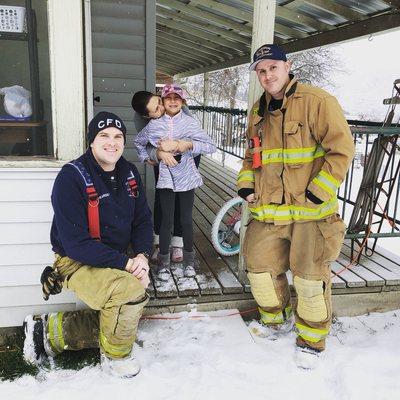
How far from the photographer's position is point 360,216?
132 inches

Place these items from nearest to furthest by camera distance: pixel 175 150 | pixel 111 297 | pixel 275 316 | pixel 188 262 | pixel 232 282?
pixel 111 297
pixel 275 316
pixel 175 150
pixel 232 282
pixel 188 262

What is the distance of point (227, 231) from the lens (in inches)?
145

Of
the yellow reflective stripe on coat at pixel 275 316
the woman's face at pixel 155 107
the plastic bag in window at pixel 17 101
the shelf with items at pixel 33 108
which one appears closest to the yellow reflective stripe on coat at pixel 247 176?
the woman's face at pixel 155 107

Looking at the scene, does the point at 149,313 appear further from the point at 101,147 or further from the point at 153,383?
the point at 101,147

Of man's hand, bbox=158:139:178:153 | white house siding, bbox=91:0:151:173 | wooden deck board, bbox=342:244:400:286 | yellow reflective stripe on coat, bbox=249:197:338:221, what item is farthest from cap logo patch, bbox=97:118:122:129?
wooden deck board, bbox=342:244:400:286

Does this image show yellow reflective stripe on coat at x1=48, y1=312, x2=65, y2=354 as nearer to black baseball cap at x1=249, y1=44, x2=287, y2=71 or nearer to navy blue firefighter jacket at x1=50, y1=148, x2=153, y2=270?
navy blue firefighter jacket at x1=50, y1=148, x2=153, y2=270

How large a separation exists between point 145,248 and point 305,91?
131 centimetres

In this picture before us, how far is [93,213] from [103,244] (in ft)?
0.59

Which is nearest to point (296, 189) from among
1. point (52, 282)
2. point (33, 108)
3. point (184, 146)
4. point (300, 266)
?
point (300, 266)

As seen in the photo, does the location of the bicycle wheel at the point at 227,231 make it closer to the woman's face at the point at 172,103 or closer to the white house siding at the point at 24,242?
the woman's face at the point at 172,103

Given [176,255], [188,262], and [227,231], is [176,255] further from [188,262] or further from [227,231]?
[227,231]

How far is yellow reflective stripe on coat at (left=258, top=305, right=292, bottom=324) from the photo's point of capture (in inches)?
107

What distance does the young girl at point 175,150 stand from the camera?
282 cm

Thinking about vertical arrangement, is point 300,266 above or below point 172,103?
below
